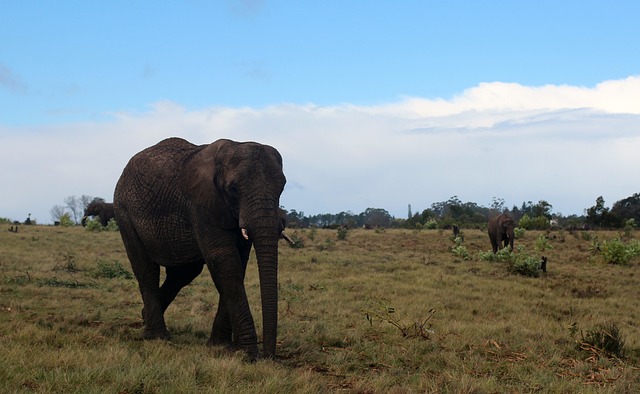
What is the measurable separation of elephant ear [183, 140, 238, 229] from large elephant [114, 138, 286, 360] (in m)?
0.01

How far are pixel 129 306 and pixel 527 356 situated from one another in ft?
25.0

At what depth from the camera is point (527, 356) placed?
855 cm

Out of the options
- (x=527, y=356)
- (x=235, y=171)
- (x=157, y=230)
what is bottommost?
(x=527, y=356)

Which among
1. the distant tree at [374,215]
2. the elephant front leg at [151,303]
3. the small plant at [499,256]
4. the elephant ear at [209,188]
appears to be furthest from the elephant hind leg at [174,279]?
the distant tree at [374,215]

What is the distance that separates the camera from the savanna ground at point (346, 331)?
600 cm

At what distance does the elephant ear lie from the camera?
7.43m

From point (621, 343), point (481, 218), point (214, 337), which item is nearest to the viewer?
point (214, 337)

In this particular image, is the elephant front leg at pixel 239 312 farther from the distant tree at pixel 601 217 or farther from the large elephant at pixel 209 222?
the distant tree at pixel 601 217

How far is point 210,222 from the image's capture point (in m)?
7.50

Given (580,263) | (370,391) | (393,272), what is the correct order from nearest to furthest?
(370,391) → (393,272) → (580,263)

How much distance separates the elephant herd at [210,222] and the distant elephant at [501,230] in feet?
67.6

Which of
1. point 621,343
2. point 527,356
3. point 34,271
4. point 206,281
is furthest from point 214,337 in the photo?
point 34,271

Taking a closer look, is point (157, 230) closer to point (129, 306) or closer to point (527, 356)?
point (129, 306)

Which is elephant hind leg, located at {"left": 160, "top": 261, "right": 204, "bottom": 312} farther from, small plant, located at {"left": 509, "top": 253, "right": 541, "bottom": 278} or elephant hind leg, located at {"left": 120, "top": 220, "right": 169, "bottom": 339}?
small plant, located at {"left": 509, "top": 253, "right": 541, "bottom": 278}
